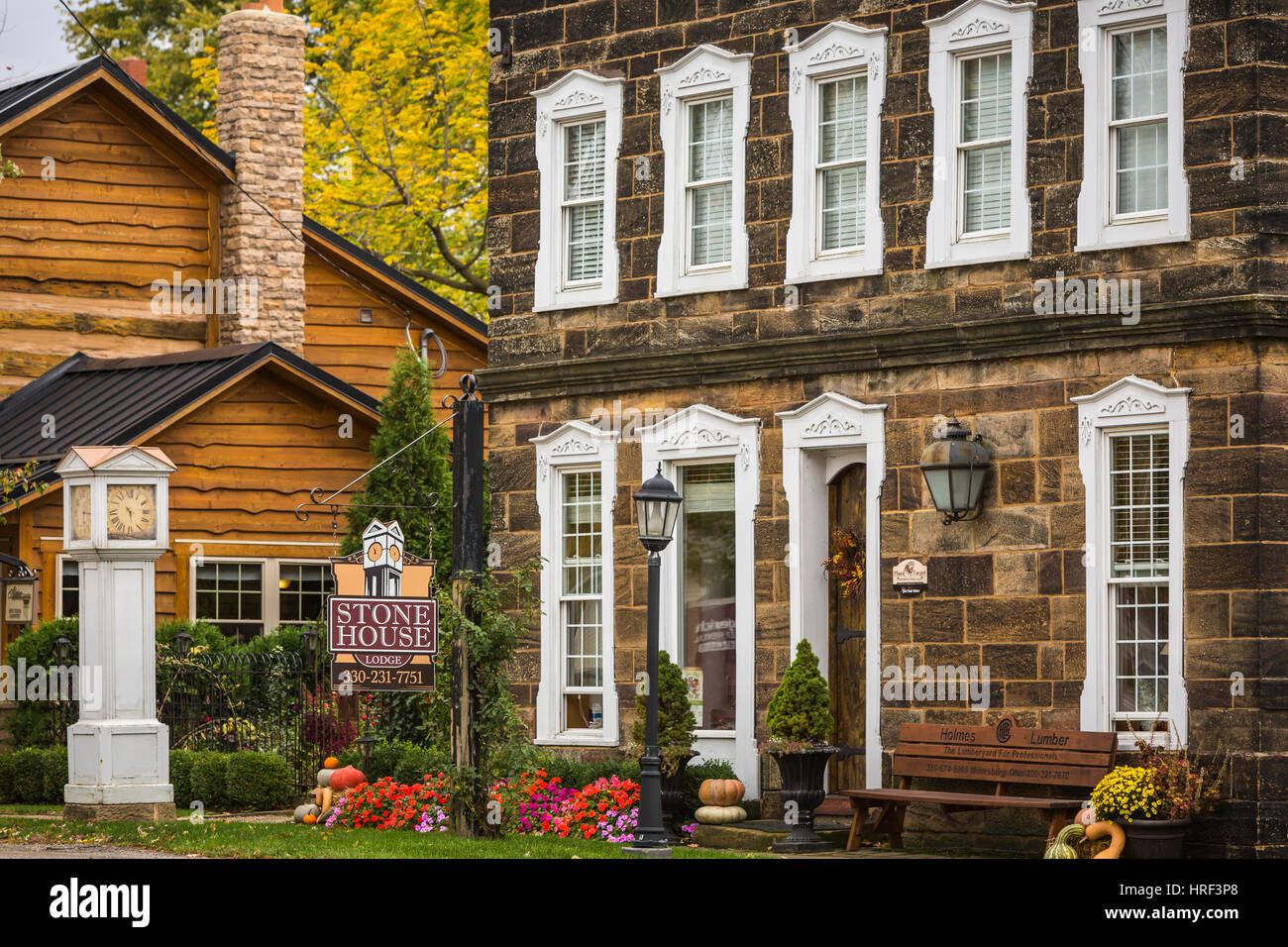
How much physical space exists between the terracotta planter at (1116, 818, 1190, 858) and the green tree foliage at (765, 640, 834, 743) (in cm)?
308

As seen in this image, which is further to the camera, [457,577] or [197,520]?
[197,520]

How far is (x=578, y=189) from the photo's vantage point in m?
21.2

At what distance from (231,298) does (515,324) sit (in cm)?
947

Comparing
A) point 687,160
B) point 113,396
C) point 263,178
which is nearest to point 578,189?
point 687,160

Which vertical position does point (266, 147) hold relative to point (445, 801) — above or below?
above

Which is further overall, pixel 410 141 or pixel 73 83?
pixel 410 141

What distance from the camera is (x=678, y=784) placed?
1906cm

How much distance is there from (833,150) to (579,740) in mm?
5936

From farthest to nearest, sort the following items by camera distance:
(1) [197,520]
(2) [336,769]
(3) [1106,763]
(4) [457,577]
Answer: (1) [197,520], (2) [336,769], (4) [457,577], (3) [1106,763]

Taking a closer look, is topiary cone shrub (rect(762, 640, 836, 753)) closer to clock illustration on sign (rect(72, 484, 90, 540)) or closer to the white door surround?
the white door surround

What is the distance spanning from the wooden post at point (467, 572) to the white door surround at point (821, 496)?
2.88 meters

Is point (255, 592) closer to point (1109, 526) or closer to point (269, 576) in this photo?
point (269, 576)

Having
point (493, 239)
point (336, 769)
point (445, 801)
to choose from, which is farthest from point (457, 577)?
point (493, 239)
